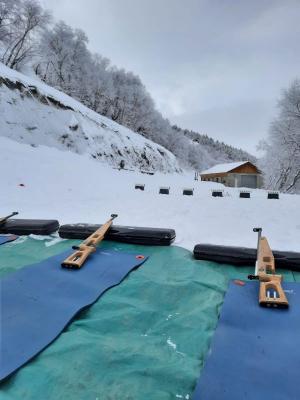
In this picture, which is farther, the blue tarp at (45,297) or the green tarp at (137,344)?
the blue tarp at (45,297)

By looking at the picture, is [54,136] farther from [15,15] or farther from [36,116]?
[15,15]

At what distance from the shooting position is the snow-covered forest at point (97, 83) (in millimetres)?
10914

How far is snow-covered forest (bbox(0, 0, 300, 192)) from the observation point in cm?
1091

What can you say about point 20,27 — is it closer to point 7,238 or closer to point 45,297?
point 7,238

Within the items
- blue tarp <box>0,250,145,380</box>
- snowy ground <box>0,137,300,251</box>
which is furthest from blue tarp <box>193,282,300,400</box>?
snowy ground <box>0,137,300,251</box>

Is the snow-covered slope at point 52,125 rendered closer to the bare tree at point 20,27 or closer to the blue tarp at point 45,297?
the bare tree at point 20,27

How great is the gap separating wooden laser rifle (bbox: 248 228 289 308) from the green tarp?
237 millimetres

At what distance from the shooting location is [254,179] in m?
33.8

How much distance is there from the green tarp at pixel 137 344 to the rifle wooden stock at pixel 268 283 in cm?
24

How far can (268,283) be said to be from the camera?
2555mm

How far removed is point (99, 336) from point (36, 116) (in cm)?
1527

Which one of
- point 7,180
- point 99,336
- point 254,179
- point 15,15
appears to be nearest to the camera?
point 99,336

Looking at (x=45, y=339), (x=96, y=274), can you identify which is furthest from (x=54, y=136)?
(x=45, y=339)

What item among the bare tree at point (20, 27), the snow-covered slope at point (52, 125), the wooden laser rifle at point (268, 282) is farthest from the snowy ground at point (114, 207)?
the bare tree at point (20, 27)
